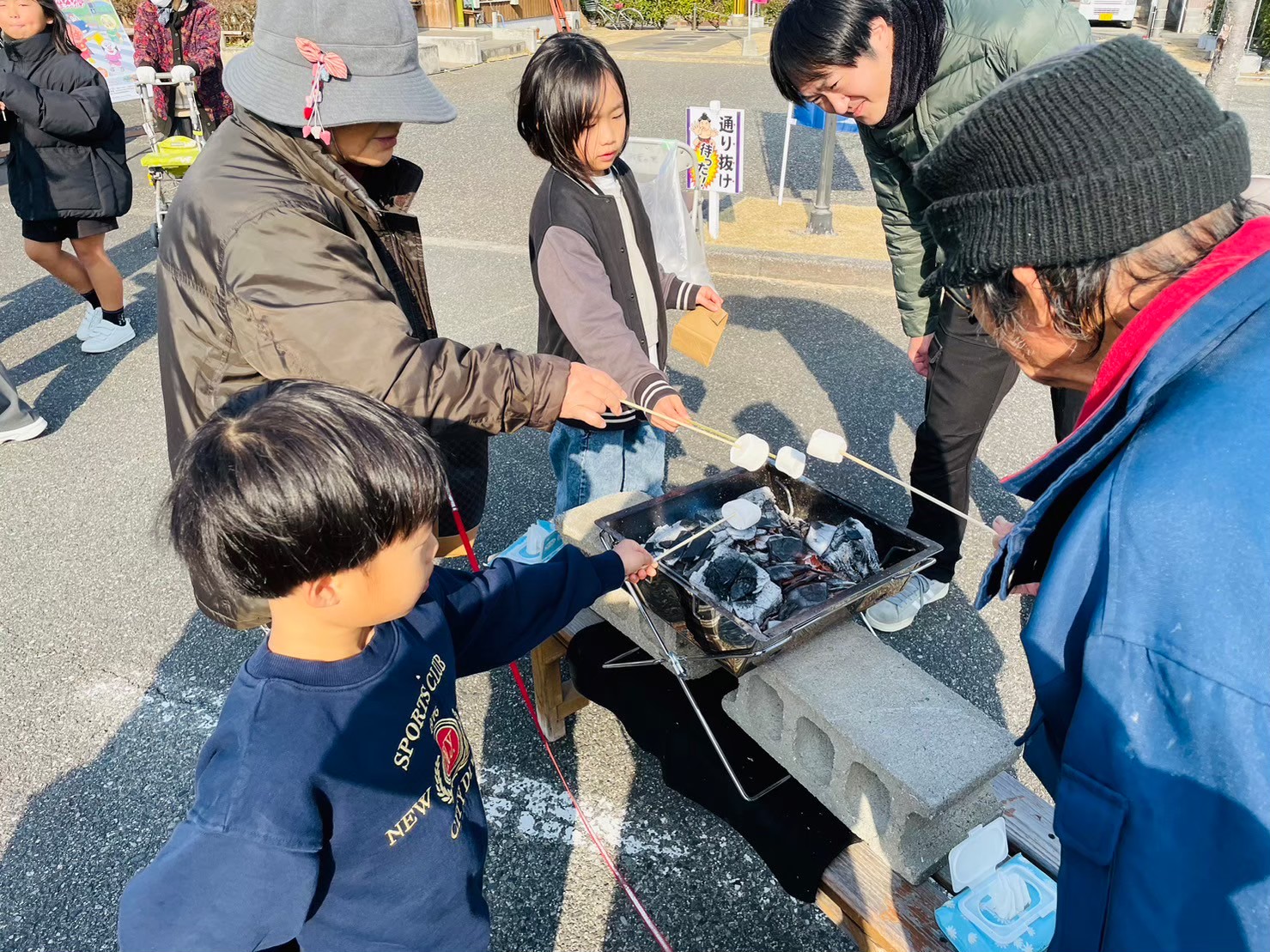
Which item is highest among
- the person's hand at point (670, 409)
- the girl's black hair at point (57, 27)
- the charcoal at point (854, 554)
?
the girl's black hair at point (57, 27)

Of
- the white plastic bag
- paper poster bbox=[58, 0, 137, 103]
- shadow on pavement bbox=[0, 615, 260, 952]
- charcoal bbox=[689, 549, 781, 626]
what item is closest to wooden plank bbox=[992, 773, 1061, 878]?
charcoal bbox=[689, 549, 781, 626]

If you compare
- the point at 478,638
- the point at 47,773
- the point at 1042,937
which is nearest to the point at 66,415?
the point at 47,773

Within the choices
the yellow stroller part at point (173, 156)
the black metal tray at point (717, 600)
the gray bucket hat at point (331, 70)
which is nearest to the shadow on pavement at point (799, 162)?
the yellow stroller part at point (173, 156)

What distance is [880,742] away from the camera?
5.82 feet

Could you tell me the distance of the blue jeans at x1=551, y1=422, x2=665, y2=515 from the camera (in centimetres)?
296

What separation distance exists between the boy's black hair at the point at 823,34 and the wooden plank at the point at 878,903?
2.08 meters

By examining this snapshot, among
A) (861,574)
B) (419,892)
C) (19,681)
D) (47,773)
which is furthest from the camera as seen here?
(19,681)

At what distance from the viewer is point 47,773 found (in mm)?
2713

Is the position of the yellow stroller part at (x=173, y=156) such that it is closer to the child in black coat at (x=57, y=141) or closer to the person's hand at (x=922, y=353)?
the child in black coat at (x=57, y=141)

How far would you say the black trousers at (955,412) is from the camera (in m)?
2.79

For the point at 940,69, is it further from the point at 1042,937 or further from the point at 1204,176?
the point at 1042,937

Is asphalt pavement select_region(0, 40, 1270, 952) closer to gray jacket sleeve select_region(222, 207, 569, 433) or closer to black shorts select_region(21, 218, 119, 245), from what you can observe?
gray jacket sleeve select_region(222, 207, 569, 433)

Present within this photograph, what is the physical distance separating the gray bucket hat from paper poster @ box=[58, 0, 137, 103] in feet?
28.4

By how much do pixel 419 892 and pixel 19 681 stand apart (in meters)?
2.44
